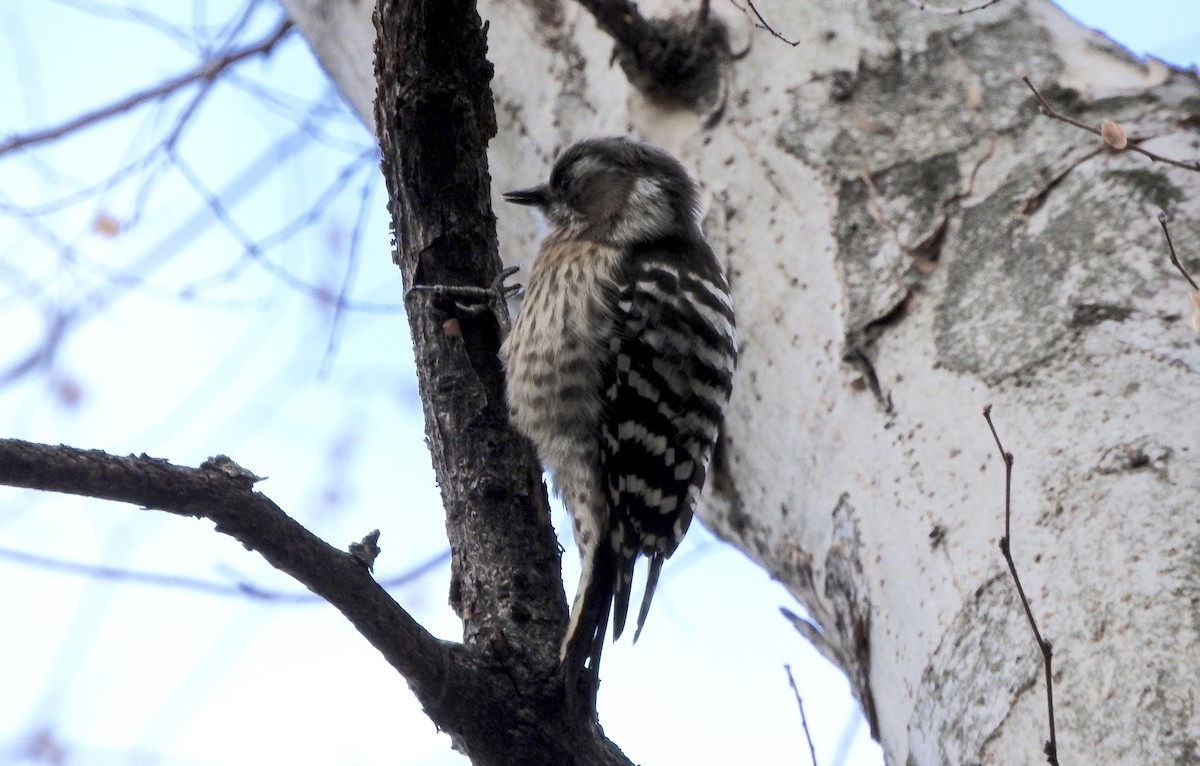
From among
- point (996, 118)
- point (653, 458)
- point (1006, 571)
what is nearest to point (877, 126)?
point (996, 118)

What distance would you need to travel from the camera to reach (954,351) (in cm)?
231

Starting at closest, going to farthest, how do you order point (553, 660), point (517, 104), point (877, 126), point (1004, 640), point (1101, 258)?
1. point (1004, 640)
2. point (553, 660)
3. point (1101, 258)
4. point (877, 126)
5. point (517, 104)

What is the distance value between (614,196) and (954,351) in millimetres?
1560

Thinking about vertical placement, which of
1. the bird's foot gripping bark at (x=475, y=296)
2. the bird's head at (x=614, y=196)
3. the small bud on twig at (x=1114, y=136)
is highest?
the bird's head at (x=614, y=196)

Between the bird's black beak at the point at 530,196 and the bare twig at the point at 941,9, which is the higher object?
the bird's black beak at the point at 530,196

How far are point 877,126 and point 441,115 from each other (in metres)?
1.10

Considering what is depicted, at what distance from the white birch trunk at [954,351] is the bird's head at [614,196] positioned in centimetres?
10

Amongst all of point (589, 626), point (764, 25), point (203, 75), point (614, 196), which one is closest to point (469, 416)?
point (589, 626)

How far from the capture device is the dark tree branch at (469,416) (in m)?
2.00

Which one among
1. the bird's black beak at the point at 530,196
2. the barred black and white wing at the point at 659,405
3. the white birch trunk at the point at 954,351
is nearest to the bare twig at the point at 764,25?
the white birch trunk at the point at 954,351

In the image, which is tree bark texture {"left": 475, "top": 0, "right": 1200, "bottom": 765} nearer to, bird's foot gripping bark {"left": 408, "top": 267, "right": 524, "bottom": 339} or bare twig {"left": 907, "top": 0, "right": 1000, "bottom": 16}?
bare twig {"left": 907, "top": 0, "right": 1000, "bottom": 16}

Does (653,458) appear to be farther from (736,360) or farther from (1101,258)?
(1101,258)

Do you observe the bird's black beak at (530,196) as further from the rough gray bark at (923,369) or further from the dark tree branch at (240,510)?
the dark tree branch at (240,510)

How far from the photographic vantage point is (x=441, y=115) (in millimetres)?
2273
